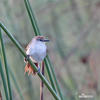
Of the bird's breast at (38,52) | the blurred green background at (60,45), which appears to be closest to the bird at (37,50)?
the bird's breast at (38,52)

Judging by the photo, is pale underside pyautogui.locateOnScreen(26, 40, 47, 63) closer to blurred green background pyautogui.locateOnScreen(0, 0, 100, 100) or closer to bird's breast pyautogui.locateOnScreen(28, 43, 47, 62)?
bird's breast pyautogui.locateOnScreen(28, 43, 47, 62)

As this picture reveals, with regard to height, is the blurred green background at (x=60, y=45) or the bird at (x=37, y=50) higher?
the bird at (x=37, y=50)

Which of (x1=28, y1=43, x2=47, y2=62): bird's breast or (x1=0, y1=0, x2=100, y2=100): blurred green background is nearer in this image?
(x1=28, y1=43, x2=47, y2=62): bird's breast

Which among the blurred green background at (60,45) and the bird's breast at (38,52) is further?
the blurred green background at (60,45)

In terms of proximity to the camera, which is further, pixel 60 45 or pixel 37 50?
pixel 60 45

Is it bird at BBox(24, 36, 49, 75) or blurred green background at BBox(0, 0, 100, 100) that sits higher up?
bird at BBox(24, 36, 49, 75)

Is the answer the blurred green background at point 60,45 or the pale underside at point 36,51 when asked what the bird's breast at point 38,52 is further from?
the blurred green background at point 60,45

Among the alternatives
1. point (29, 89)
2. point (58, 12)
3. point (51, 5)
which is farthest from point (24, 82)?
point (58, 12)

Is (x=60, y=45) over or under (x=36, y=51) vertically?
under

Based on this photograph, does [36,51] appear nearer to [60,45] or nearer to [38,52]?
[38,52]

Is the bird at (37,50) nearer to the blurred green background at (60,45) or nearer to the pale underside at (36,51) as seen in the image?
the pale underside at (36,51)

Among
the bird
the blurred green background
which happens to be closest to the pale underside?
the bird

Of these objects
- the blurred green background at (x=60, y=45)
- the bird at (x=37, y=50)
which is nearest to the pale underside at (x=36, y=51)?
the bird at (x=37, y=50)

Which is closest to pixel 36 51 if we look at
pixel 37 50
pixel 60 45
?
pixel 37 50
